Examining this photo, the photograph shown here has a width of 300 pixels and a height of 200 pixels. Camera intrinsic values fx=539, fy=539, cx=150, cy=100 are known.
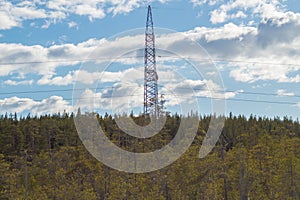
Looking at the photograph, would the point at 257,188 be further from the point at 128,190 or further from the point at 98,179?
the point at 98,179

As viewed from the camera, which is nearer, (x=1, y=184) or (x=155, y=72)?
(x=155, y=72)

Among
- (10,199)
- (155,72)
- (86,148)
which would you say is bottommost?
(10,199)

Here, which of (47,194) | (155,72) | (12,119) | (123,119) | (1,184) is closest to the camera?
(155,72)

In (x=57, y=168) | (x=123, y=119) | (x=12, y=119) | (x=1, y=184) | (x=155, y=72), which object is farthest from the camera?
(x=12, y=119)

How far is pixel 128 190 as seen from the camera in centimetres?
4491

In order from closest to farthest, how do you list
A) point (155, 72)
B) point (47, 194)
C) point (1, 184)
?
point (155, 72)
point (47, 194)
point (1, 184)

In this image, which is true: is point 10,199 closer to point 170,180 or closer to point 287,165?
point 170,180

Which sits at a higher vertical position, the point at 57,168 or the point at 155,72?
the point at 155,72

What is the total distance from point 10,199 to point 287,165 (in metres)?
23.7

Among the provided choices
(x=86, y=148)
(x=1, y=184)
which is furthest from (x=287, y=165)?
(x=1, y=184)

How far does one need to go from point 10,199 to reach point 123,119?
21.9 m

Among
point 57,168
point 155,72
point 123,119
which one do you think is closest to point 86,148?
point 57,168

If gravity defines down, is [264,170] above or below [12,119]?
below

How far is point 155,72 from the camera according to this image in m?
43.9
